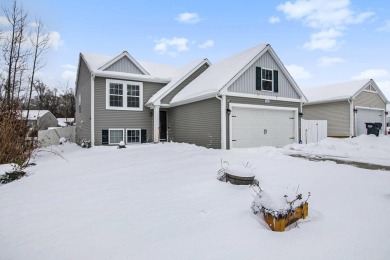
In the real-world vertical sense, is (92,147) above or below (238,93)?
below

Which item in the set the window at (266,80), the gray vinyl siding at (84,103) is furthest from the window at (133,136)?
the window at (266,80)

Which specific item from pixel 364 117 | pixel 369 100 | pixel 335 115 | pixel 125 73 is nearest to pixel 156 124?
pixel 125 73

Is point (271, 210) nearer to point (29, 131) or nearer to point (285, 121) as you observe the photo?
point (29, 131)

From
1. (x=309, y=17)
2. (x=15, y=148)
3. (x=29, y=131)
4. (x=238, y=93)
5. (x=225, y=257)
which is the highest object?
(x=309, y=17)

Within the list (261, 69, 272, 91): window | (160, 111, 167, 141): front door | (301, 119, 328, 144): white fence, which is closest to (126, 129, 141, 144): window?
(160, 111, 167, 141): front door

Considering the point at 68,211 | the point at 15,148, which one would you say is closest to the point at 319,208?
the point at 68,211

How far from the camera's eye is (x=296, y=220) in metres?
3.51

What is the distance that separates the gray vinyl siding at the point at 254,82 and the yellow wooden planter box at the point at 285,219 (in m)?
8.54

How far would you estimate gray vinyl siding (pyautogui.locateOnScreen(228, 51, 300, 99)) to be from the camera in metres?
11.9

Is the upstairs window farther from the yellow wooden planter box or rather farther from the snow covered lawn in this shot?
the yellow wooden planter box

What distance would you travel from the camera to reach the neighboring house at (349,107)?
18.5 meters

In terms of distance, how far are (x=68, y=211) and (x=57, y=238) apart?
969 millimetres

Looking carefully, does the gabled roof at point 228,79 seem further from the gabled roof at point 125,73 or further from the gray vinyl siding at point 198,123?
the gabled roof at point 125,73

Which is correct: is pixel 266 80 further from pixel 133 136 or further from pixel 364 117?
pixel 364 117
